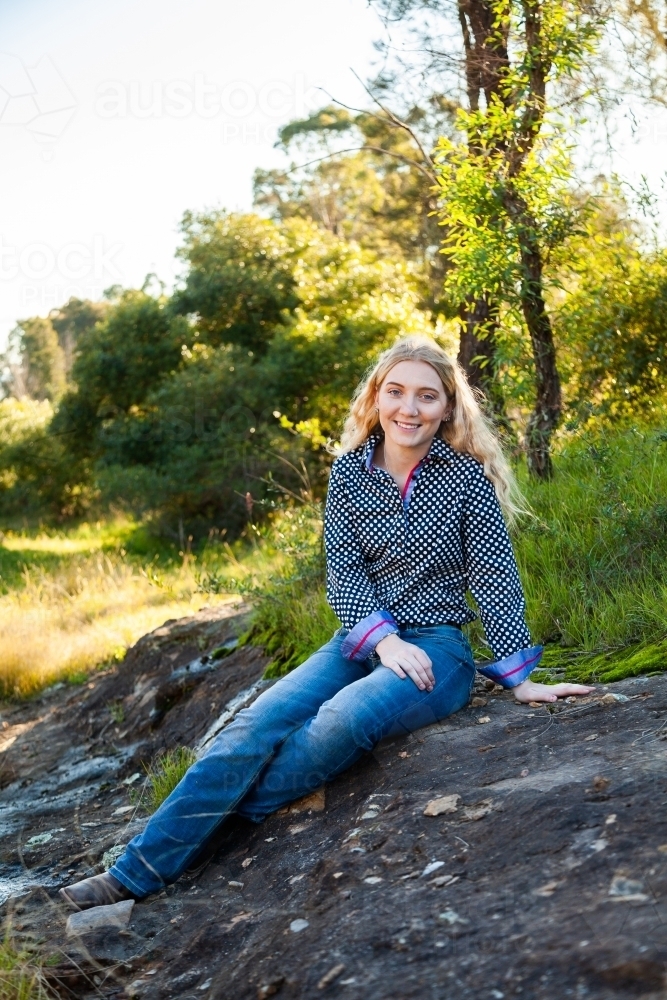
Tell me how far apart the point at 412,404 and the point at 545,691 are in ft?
3.49

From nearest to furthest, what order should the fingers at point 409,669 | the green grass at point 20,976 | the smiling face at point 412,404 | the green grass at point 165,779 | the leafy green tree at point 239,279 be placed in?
the green grass at point 20,976
the fingers at point 409,669
the smiling face at point 412,404
the green grass at point 165,779
the leafy green tree at point 239,279

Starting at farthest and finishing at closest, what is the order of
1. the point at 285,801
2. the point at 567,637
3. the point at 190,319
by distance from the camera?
the point at 190,319 → the point at 567,637 → the point at 285,801

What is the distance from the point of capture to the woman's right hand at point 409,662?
3.22 meters

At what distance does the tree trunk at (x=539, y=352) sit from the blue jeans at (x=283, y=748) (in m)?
3.03

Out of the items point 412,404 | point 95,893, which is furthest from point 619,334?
point 95,893

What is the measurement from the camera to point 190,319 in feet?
55.8

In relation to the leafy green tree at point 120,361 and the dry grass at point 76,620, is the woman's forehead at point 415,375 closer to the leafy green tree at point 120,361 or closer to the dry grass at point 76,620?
the dry grass at point 76,620

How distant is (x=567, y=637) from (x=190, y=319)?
13.7 metres

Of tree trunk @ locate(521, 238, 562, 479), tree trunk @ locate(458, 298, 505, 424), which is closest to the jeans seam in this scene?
tree trunk @ locate(521, 238, 562, 479)

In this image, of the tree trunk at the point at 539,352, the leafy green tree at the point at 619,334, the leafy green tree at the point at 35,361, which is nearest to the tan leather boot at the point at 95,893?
the tree trunk at the point at 539,352

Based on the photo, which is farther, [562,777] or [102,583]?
[102,583]

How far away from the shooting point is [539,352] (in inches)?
251

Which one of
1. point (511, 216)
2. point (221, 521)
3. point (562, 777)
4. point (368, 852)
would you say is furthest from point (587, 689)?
point (221, 521)

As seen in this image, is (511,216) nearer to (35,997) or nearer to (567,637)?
(567,637)
